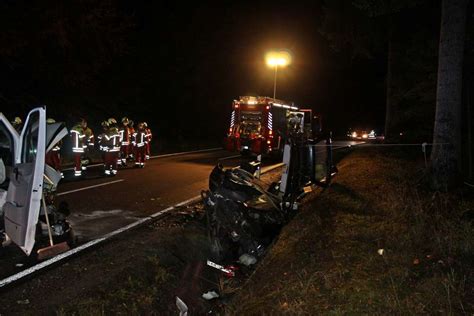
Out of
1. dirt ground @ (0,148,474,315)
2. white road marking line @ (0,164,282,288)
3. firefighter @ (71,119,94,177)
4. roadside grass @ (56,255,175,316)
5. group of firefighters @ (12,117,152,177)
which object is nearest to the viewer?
dirt ground @ (0,148,474,315)

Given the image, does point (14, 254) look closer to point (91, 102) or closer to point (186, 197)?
point (186, 197)

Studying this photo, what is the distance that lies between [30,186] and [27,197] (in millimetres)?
124

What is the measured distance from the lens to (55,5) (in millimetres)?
15539

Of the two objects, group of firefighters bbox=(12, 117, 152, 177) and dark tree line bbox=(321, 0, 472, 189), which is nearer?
dark tree line bbox=(321, 0, 472, 189)

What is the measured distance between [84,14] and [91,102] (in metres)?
6.29

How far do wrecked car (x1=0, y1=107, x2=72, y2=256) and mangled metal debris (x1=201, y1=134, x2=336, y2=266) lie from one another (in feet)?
6.40

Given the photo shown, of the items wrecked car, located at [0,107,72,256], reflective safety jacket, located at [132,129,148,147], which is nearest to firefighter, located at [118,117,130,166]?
reflective safety jacket, located at [132,129,148,147]

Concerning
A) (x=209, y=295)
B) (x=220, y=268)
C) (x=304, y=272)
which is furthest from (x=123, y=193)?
(x=304, y=272)

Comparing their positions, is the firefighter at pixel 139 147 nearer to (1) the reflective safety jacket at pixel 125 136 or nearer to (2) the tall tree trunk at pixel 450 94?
(1) the reflective safety jacket at pixel 125 136

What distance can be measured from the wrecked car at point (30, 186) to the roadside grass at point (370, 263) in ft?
7.30

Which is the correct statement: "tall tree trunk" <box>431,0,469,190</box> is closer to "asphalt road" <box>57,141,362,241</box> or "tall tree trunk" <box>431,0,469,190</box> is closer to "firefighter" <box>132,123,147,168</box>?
"asphalt road" <box>57,141,362,241</box>

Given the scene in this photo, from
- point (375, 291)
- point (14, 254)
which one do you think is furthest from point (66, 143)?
point (375, 291)

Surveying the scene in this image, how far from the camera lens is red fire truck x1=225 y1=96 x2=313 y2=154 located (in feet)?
56.0

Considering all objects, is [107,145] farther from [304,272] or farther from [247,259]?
[304,272]
